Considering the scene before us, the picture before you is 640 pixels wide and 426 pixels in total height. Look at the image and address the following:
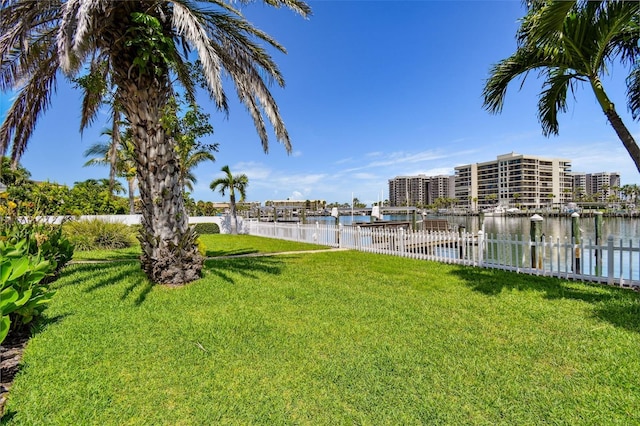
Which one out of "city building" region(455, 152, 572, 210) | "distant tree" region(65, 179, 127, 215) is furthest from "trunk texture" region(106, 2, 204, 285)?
"city building" region(455, 152, 572, 210)

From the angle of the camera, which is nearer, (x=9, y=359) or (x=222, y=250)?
(x=9, y=359)

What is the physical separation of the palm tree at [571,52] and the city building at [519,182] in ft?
329

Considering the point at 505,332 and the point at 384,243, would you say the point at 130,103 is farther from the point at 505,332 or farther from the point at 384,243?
the point at 384,243

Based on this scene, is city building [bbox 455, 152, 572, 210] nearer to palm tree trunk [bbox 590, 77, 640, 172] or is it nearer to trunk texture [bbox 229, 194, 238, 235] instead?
trunk texture [bbox 229, 194, 238, 235]

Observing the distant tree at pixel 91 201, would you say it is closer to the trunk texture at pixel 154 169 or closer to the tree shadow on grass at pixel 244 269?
the tree shadow on grass at pixel 244 269

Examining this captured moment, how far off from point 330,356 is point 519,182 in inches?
4566

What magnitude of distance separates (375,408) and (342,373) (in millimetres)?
563

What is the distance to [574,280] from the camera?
21.6ft

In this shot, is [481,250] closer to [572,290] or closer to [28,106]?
[572,290]

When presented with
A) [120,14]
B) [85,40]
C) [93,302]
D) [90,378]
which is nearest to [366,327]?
[90,378]

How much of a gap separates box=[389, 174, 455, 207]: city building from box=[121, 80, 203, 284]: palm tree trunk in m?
135

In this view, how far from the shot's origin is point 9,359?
3.34 metres

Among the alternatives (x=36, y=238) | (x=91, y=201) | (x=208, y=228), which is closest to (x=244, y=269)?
(x=36, y=238)

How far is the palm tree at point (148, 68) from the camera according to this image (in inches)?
203
